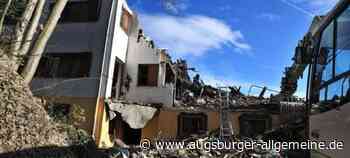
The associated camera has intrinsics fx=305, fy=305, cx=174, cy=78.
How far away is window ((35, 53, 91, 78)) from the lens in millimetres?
15094

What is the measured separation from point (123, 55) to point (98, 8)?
2.75 metres

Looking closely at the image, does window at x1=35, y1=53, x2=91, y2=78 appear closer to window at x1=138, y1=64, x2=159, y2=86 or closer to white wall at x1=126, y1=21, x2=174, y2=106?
white wall at x1=126, y1=21, x2=174, y2=106

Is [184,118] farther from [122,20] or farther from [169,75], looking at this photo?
[122,20]

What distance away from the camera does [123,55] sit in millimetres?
16500

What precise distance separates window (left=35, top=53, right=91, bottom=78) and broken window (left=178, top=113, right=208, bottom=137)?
17.6 ft

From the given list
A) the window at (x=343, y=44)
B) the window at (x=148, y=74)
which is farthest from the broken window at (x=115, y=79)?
the window at (x=343, y=44)

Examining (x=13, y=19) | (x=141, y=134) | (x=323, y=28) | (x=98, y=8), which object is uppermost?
(x=98, y=8)

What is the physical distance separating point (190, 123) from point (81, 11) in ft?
26.7

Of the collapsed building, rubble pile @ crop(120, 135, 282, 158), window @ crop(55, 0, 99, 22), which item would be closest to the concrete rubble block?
the collapsed building

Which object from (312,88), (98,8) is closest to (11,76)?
(312,88)

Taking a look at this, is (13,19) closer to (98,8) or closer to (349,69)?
(349,69)

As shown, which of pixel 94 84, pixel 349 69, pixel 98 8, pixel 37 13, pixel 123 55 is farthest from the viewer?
pixel 123 55

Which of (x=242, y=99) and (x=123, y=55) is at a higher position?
(x=123, y=55)

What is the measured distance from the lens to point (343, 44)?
119 inches
